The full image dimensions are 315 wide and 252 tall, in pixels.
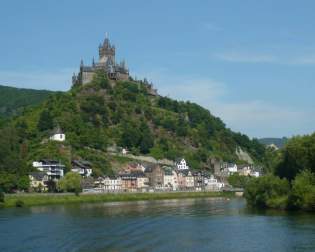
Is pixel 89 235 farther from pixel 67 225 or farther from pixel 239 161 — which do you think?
pixel 239 161

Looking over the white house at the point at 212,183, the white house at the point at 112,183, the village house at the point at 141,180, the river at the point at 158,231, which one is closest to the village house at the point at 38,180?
the white house at the point at 112,183

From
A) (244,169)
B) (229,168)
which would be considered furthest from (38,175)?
(244,169)

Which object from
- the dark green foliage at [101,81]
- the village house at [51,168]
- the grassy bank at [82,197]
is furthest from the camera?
the dark green foliage at [101,81]

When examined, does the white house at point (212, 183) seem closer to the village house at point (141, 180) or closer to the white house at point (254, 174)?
the white house at point (254, 174)

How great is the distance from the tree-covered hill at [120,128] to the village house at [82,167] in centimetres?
165

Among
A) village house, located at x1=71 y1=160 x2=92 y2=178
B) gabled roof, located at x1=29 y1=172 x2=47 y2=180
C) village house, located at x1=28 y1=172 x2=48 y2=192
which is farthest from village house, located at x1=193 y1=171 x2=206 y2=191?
gabled roof, located at x1=29 y1=172 x2=47 y2=180

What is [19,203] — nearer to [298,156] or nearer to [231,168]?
[298,156]

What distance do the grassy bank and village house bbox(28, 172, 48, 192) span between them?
876cm

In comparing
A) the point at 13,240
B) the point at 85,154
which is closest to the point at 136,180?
the point at 85,154

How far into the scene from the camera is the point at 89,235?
4944cm

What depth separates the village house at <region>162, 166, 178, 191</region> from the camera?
140275mm

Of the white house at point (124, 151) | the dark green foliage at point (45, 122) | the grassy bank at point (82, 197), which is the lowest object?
the grassy bank at point (82, 197)

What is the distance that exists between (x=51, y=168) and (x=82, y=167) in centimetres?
985

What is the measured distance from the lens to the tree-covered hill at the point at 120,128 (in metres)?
134
